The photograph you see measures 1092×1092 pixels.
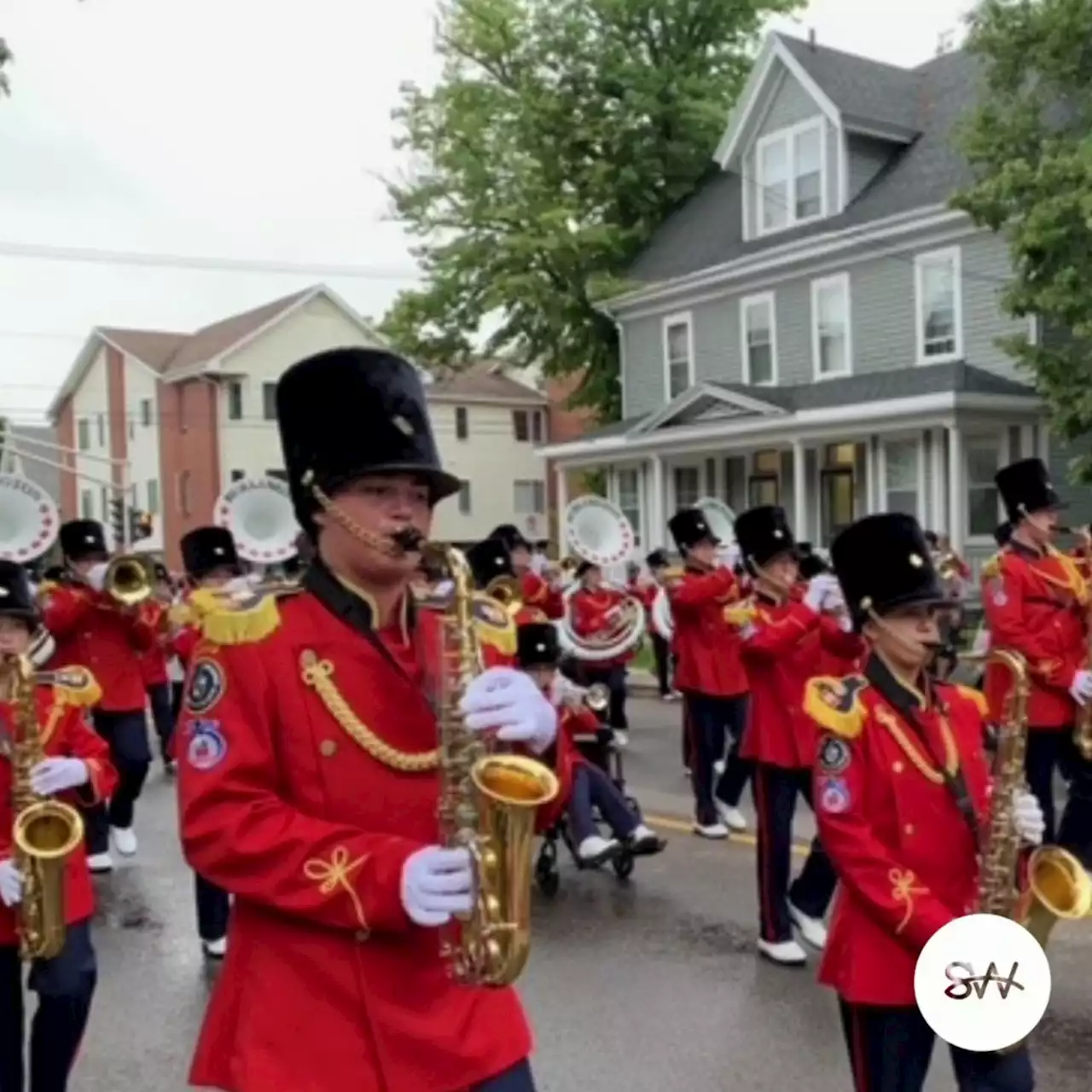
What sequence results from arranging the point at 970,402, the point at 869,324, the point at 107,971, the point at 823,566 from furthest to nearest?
the point at 869,324 → the point at 970,402 → the point at 823,566 → the point at 107,971

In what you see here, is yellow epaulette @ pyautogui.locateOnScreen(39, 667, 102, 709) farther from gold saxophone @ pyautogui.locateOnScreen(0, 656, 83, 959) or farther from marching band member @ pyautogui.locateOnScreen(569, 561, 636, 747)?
marching band member @ pyautogui.locateOnScreen(569, 561, 636, 747)

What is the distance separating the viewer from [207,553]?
9.31 m

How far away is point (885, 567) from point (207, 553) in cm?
549

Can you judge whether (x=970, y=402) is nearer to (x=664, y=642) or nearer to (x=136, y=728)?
(x=664, y=642)

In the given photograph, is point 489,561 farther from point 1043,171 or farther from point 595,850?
point 1043,171

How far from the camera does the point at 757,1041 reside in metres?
6.15

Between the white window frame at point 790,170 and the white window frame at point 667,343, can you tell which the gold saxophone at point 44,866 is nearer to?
the white window frame at point 790,170

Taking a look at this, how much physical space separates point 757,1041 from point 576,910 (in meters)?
2.37

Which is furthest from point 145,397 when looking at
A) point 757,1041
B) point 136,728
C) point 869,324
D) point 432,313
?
point 757,1041

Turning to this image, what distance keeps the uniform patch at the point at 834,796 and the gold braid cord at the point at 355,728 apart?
150cm

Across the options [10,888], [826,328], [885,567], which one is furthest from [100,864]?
[826,328]

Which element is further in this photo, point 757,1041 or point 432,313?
point 432,313

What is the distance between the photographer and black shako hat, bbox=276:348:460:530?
3191 mm

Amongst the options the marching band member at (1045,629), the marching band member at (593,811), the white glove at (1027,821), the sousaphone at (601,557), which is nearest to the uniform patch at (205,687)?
the white glove at (1027,821)
